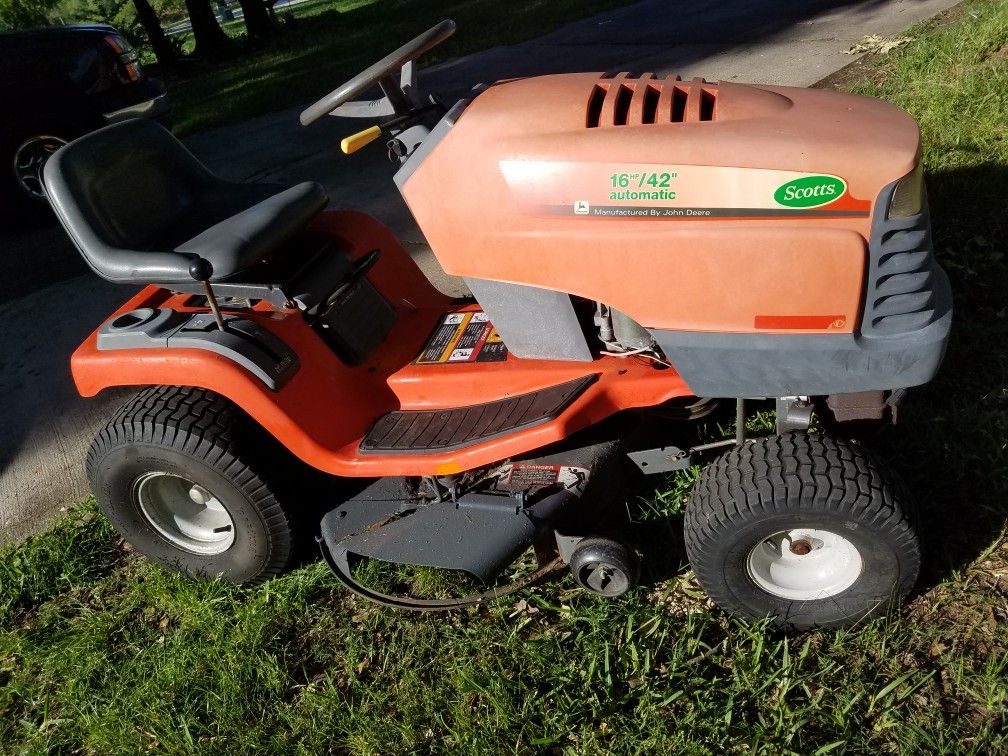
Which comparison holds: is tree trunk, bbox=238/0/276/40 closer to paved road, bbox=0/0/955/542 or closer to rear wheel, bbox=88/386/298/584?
paved road, bbox=0/0/955/542

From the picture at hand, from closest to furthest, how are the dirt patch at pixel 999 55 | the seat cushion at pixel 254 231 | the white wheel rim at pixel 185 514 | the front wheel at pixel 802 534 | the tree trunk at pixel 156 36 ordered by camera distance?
the front wheel at pixel 802 534
the seat cushion at pixel 254 231
the white wheel rim at pixel 185 514
the dirt patch at pixel 999 55
the tree trunk at pixel 156 36

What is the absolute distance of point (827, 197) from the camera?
6.15 ft

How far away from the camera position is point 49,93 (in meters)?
6.17

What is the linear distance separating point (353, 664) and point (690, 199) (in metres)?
1.55

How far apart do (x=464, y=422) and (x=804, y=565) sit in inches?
38.7

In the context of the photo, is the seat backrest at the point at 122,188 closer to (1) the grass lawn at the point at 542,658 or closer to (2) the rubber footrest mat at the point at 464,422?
(2) the rubber footrest mat at the point at 464,422

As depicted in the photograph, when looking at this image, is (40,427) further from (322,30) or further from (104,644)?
(322,30)

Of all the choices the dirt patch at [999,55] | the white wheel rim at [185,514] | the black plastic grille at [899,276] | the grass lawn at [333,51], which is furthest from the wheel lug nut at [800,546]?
the grass lawn at [333,51]

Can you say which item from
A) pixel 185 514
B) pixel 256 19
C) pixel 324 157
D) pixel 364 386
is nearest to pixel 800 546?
pixel 364 386

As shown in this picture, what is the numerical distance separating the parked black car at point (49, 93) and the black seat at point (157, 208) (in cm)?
387

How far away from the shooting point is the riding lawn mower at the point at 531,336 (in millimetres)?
1946

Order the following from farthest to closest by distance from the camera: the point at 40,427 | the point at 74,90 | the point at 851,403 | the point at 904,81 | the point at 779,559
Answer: the point at 74,90, the point at 904,81, the point at 40,427, the point at 779,559, the point at 851,403

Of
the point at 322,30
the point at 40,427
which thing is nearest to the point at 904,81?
the point at 40,427

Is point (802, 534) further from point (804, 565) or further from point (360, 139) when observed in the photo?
point (360, 139)
